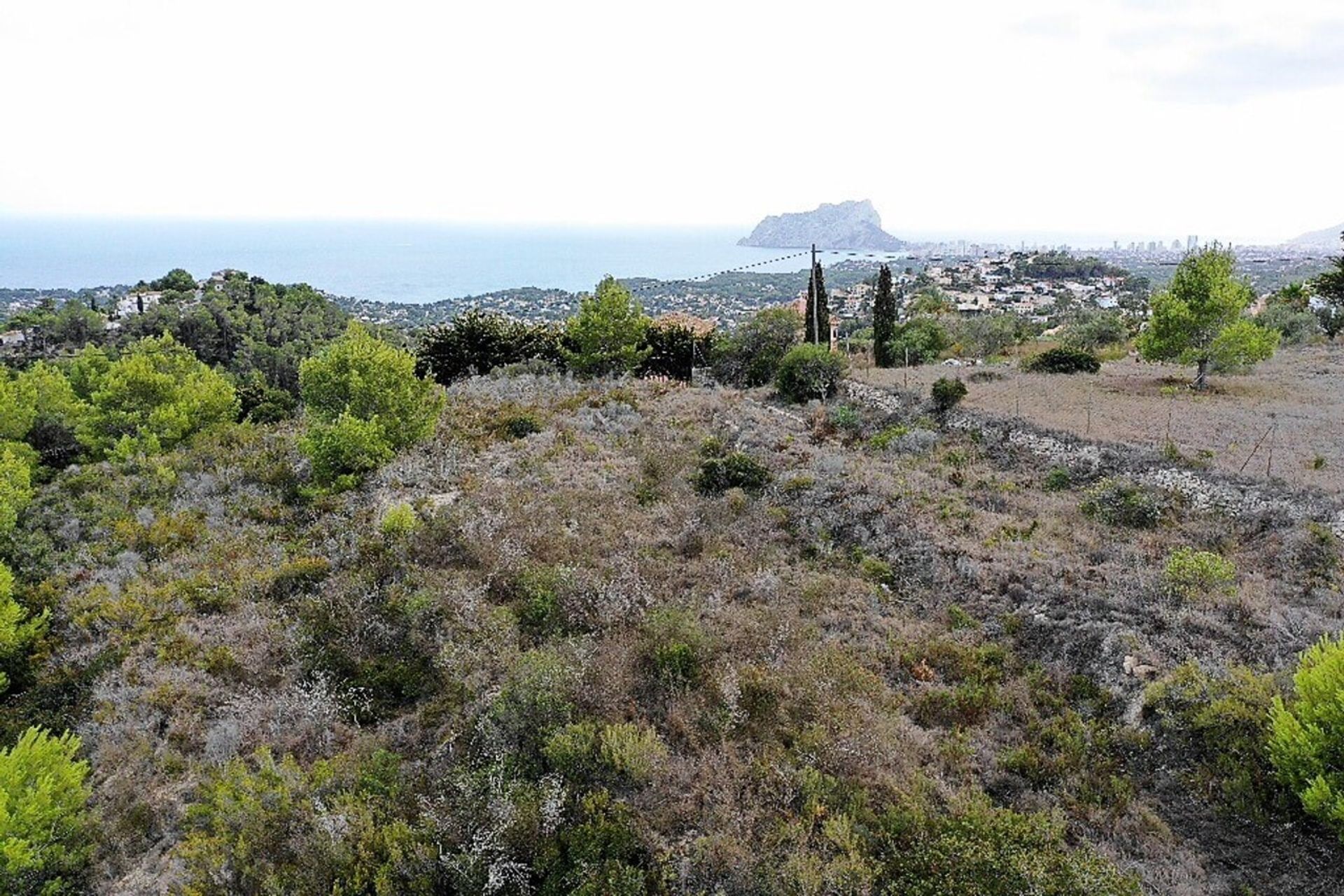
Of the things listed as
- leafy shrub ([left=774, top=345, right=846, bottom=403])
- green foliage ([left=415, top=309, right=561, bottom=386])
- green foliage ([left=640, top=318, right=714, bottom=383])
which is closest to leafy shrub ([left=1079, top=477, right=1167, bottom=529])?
Result: leafy shrub ([left=774, top=345, right=846, bottom=403])

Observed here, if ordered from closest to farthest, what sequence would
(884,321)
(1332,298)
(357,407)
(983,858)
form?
(983,858)
(357,407)
(1332,298)
(884,321)

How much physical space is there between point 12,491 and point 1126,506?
21.0 m

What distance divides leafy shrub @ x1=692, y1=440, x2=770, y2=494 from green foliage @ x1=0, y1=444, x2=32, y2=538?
40.8ft

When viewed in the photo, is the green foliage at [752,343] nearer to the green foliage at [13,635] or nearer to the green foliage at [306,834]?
the green foliage at [13,635]

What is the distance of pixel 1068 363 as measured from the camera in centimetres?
2270

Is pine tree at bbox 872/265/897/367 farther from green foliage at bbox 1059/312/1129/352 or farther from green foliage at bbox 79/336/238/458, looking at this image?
green foliage at bbox 79/336/238/458

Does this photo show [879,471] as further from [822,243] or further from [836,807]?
[822,243]

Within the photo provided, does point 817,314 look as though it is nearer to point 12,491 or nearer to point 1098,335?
point 1098,335

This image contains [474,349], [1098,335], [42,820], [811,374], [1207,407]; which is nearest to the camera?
[42,820]

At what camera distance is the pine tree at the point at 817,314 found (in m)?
26.9

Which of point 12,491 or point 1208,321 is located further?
point 1208,321

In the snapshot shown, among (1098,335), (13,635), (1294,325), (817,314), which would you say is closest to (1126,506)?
(817,314)

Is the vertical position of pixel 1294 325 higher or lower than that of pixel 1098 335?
higher

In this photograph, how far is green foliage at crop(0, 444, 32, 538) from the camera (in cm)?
1248
